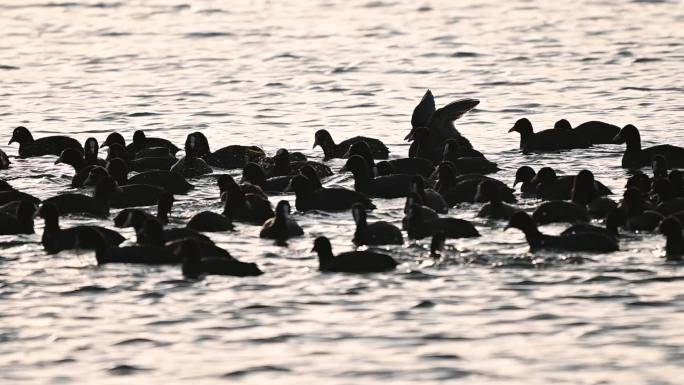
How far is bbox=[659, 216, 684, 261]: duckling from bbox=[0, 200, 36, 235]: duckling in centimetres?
739

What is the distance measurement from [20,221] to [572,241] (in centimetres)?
653

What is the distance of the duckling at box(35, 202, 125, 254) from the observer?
60.5 feet

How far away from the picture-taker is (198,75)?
36938mm

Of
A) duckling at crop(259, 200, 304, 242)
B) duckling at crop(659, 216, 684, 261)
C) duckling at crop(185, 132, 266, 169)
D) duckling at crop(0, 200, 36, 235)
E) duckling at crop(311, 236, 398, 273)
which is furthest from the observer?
duckling at crop(185, 132, 266, 169)

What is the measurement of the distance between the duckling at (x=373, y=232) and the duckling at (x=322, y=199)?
2.27m

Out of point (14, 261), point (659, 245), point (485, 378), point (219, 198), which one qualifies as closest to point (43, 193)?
point (219, 198)

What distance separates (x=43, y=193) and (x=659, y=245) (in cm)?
908

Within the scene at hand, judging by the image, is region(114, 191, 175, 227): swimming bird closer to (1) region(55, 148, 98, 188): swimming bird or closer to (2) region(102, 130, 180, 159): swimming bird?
(1) region(55, 148, 98, 188): swimming bird

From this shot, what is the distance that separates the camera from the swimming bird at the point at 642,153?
2388 centimetres

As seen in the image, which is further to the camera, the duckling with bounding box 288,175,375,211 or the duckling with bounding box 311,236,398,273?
the duckling with bounding box 288,175,375,211

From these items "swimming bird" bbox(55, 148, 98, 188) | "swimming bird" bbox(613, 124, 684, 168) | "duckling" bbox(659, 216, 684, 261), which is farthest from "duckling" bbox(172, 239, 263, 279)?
"swimming bird" bbox(613, 124, 684, 168)

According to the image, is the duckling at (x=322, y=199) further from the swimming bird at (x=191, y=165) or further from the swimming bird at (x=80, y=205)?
the swimming bird at (x=191, y=165)

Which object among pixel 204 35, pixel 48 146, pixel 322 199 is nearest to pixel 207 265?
pixel 322 199

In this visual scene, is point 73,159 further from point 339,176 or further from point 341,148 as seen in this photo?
point 341,148
